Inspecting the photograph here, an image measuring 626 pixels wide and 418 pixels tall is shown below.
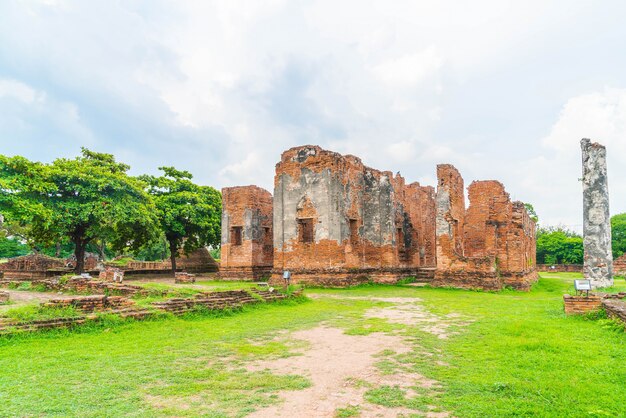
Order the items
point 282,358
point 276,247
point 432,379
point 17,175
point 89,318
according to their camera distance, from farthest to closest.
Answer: point 276,247
point 17,175
point 89,318
point 282,358
point 432,379

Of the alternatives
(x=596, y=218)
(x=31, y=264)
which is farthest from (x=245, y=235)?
(x=596, y=218)

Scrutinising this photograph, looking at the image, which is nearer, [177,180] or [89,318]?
[89,318]

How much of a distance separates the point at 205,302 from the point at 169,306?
3.35 ft

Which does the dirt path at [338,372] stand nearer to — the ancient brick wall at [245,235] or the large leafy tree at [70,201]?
the large leafy tree at [70,201]

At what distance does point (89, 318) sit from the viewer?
863 cm

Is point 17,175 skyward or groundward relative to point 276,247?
skyward

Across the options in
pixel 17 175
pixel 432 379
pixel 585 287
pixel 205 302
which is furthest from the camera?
pixel 17 175

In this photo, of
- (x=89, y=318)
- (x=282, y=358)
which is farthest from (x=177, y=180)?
(x=282, y=358)

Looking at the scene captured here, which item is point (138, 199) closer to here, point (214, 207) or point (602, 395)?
point (214, 207)

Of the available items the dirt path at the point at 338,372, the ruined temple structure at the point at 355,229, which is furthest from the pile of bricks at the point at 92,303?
the ruined temple structure at the point at 355,229

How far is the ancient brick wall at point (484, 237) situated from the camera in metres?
19.3

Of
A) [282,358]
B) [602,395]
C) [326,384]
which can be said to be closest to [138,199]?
[282,358]

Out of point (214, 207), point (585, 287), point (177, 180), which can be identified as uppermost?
point (177, 180)

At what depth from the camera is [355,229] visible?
21.9m
